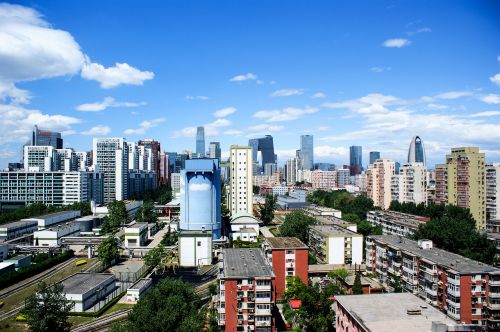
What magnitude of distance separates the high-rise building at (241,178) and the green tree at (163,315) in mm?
42535

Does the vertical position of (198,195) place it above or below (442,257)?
above

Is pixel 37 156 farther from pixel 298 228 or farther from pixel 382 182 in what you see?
pixel 382 182

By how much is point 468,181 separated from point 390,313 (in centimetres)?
4546

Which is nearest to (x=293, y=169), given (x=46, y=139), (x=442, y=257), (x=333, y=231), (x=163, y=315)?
(x=46, y=139)

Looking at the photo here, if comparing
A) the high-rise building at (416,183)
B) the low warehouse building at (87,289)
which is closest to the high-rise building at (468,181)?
the high-rise building at (416,183)

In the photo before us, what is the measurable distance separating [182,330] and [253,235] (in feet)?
119

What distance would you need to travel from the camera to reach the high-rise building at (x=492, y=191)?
188ft

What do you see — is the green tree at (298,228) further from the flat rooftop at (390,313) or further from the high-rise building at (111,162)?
the high-rise building at (111,162)

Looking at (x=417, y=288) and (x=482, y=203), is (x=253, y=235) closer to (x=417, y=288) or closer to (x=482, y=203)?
(x=417, y=288)

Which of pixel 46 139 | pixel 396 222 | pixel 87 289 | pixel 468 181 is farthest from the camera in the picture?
pixel 46 139

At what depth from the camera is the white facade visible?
41.2m

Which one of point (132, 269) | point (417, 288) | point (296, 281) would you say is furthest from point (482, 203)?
point (132, 269)

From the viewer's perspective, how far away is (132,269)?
40.0m

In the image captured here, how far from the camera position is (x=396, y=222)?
52625 millimetres
